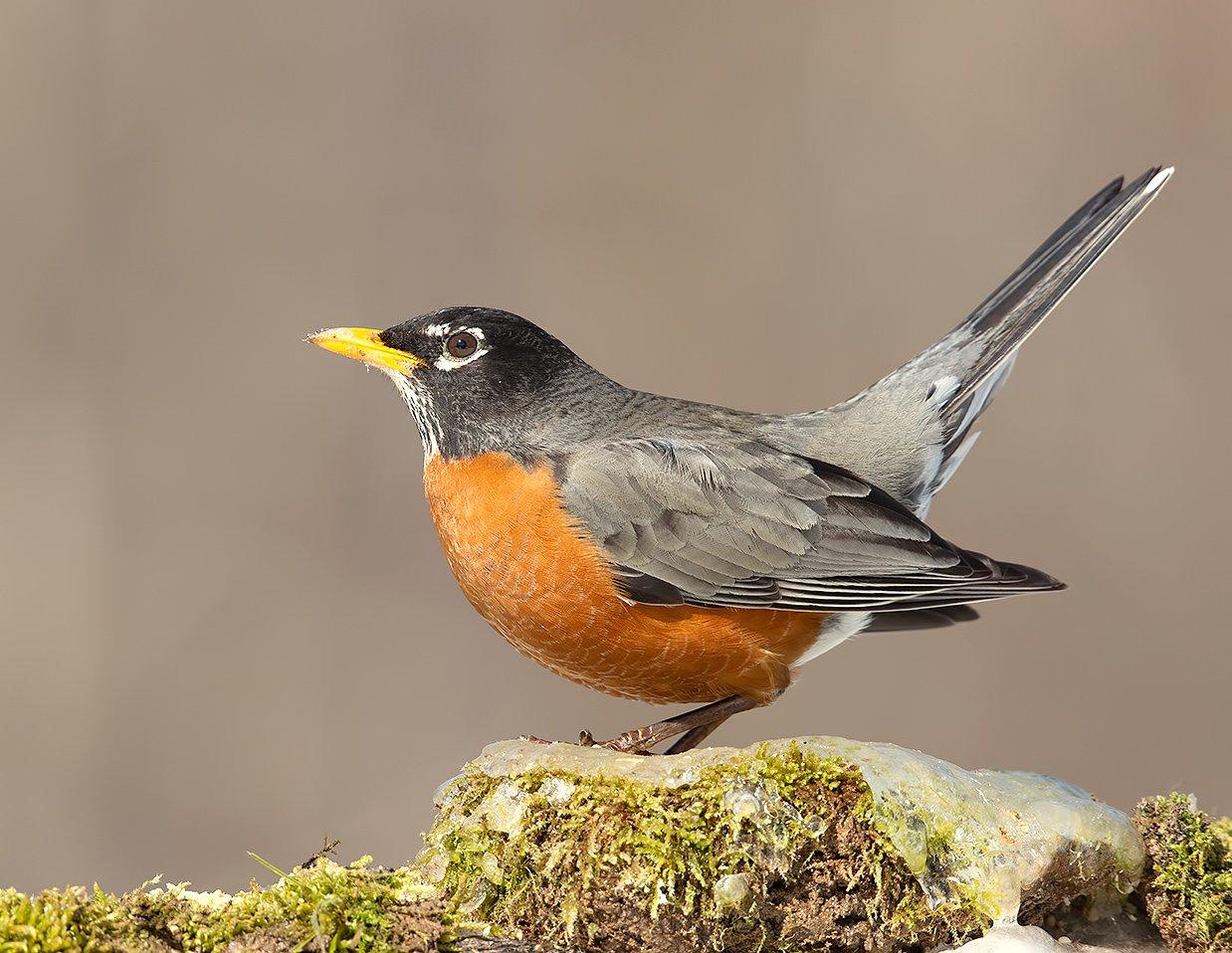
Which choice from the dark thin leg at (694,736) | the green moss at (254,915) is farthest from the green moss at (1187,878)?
the green moss at (254,915)

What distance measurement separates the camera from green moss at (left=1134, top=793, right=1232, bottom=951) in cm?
357

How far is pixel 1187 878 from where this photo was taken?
11.9ft

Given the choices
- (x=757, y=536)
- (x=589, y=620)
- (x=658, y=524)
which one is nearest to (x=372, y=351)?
(x=658, y=524)

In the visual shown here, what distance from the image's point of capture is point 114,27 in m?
8.88

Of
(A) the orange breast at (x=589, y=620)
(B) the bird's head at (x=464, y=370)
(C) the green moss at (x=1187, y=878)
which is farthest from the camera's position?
(B) the bird's head at (x=464, y=370)

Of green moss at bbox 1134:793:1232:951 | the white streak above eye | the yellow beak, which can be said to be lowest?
green moss at bbox 1134:793:1232:951

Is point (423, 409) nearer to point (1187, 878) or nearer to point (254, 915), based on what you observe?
point (254, 915)

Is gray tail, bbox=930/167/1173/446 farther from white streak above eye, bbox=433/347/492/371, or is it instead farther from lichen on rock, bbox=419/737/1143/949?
lichen on rock, bbox=419/737/1143/949

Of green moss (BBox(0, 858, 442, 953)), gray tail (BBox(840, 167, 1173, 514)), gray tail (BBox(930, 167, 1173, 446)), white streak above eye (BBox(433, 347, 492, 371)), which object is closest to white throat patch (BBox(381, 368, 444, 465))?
white streak above eye (BBox(433, 347, 492, 371))

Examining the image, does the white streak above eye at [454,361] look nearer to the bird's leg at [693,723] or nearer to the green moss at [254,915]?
the bird's leg at [693,723]

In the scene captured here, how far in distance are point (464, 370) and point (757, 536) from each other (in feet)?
4.62

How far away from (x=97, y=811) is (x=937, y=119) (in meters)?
7.46

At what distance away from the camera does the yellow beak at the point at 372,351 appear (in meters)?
5.41

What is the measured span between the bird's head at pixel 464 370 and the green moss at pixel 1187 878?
2.82 m
